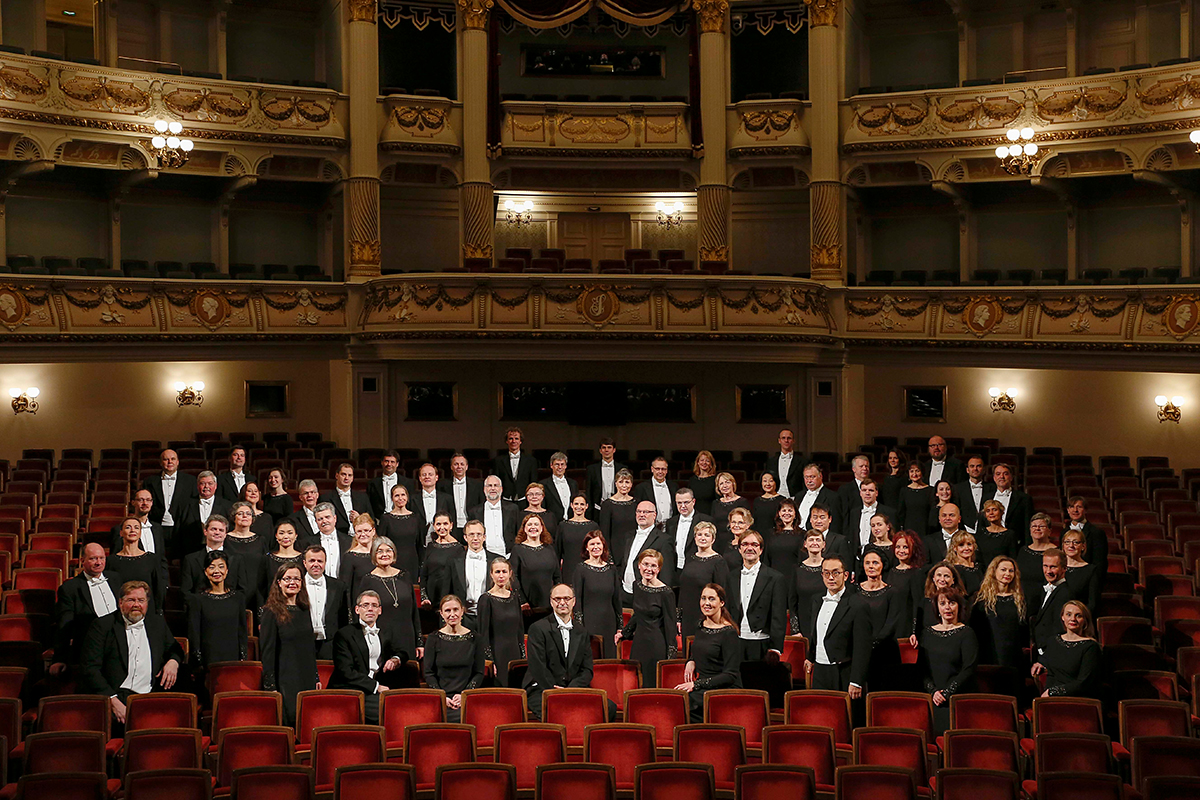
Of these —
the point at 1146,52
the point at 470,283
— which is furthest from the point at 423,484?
the point at 1146,52

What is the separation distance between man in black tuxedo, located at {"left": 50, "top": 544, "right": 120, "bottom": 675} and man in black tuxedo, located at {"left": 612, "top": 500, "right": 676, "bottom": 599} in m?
2.83

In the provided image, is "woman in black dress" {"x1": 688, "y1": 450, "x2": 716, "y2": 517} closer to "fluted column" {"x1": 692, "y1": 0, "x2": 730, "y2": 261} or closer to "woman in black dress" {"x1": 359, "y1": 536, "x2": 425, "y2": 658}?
"woman in black dress" {"x1": 359, "y1": 536, "x2": 425, "y2": 658}

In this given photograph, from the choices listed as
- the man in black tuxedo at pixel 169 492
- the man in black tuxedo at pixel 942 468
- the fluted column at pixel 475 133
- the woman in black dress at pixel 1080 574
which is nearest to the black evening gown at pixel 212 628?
the man in black tuxedo at pixel 169 492

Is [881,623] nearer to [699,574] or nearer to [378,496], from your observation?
[699,574]

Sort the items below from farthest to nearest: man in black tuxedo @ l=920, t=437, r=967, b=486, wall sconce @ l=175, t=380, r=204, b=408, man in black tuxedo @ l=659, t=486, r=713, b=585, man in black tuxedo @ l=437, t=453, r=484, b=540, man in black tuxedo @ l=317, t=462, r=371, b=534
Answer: wall sconce @ l=175, t=380, r=204, b=408
man in black tuxedo @ l=920, t=437, r=967, b=486
man in black tuxedo @ l=437, t=453, r=484, b=540
man in black tuxedo @ l=317, t=462, r=371, b=534
man in black tuxedo @ l=659, t=486, r=713, b=585

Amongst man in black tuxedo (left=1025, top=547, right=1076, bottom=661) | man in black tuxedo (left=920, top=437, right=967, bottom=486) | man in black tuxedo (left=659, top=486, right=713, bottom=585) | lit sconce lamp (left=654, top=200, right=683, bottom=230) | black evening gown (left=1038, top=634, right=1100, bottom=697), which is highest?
lit sconce lamp (left=654, top=200, right=683, bottom=230)

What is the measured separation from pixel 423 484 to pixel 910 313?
8861mm

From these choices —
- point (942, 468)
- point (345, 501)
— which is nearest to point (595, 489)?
point (345, 501)

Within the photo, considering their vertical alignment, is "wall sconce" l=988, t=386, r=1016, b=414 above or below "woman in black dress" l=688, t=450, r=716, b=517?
above

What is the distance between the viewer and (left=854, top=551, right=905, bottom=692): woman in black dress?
19.7ft

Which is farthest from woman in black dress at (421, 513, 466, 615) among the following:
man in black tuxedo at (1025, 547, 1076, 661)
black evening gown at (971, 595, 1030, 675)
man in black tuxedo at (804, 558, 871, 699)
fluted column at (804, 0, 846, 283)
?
fluted column at (804, 0, 846, 283)

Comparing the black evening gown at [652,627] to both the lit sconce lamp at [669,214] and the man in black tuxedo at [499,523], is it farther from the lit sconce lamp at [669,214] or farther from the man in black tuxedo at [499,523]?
the lit sconce lamp at [669,214]

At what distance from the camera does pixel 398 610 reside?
6.39m

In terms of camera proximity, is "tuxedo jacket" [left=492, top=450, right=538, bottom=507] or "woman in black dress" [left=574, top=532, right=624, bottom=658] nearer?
"woman in black dress" [left=574, top=532, right=624, bottom=658]
